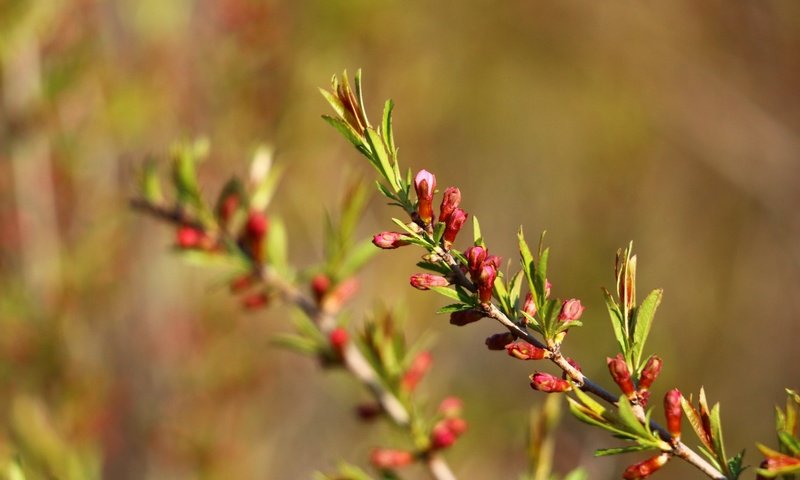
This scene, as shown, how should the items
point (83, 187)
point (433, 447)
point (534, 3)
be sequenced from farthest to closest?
point (534, 3) < point (83, 187) < point (433, 447)

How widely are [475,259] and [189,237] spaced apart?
0.41m

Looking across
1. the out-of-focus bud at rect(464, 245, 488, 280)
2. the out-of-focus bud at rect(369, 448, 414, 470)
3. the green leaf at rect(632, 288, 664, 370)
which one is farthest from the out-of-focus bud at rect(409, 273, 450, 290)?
the out-of-focus bud at rect(369, 448, 414, 470)

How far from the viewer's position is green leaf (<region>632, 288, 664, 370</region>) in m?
0.48

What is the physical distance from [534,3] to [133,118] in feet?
10.3

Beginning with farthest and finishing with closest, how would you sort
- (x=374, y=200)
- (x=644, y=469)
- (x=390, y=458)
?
(x=374, y=200) < (x=390, y=458) < (x=644, y=469)

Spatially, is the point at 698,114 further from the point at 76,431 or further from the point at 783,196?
the point at 76,431

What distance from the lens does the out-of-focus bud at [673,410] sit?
0.48 meters

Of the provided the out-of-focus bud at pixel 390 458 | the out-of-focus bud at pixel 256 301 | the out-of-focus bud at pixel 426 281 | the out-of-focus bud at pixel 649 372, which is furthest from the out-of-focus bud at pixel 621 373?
the out-of-focus bud at pixel 256 301

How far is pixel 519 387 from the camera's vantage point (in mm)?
3301

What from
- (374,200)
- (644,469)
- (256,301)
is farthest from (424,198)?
(374,200)

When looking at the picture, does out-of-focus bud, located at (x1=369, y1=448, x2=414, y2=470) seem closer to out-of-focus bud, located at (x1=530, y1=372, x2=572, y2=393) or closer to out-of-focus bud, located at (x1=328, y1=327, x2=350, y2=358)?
out-of-focus bud, located at (x1=328, y1=327, x2=350, y2=358)

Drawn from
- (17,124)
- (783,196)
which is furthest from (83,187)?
(783,196)

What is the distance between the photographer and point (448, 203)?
0.51 meters

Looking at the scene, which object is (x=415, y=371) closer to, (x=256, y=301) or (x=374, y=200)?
(x=256, y=301)
